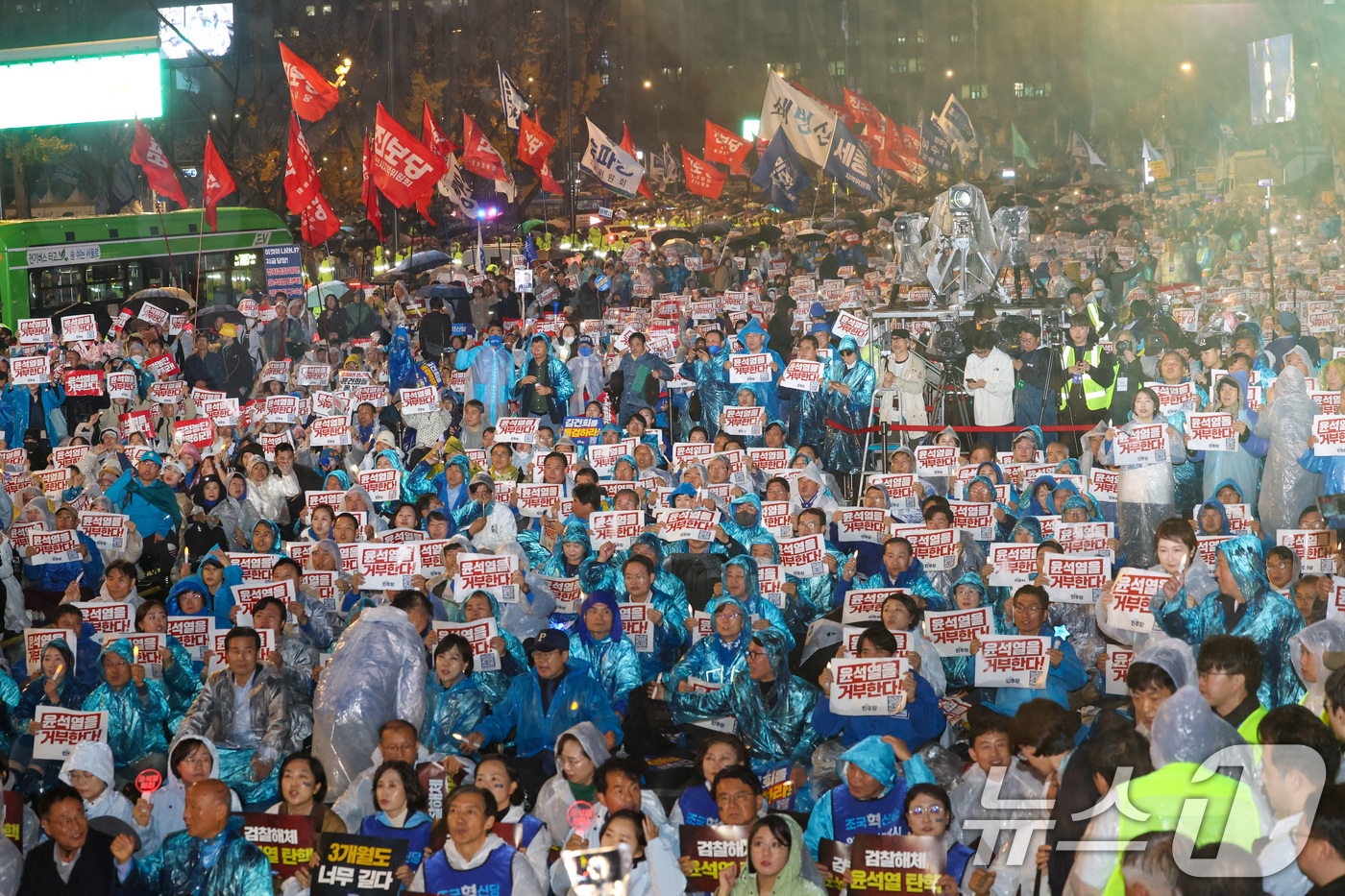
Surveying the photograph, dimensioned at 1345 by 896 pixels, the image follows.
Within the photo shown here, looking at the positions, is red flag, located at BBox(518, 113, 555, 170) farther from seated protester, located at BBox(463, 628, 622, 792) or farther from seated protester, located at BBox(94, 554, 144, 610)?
seated protester, located at BBox(463, 628, 622, 792)

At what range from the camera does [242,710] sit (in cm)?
738

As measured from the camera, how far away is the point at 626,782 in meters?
5.67

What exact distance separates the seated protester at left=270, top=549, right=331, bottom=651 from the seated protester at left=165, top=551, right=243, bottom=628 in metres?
0.38

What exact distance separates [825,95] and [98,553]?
71.4 m

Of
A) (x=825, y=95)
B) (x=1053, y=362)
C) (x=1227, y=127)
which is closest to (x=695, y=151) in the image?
(x=825, y=95)

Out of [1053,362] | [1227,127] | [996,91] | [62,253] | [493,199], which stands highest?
[996,91]


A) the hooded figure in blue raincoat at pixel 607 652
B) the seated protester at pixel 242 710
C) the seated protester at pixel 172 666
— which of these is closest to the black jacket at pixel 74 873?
the seated protester at pixel 242 710

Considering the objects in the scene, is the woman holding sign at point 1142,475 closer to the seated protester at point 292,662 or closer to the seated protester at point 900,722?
the seated protester at point 900,722

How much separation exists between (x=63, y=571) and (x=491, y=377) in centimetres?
500

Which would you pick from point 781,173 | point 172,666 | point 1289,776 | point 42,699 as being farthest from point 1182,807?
point 781,173

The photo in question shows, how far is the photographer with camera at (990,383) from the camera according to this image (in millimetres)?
12438

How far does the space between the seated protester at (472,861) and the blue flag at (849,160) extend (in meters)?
19.6

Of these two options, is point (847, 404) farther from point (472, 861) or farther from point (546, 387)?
point (472, 861)

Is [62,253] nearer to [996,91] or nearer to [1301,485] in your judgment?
[1301,485]
